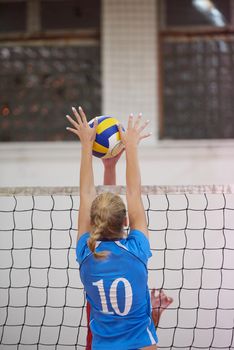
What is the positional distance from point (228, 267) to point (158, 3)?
128 inches

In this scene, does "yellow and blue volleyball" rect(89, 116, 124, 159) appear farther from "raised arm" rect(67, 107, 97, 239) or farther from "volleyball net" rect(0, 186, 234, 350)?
"volleyball net" rect(0, 186, 234, 350)

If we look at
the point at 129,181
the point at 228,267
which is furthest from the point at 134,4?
the point at 129,181

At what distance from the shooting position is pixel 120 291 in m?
1.87

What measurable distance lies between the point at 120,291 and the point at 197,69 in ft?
13.8

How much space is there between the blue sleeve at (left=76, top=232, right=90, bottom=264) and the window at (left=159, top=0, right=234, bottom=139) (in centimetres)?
369

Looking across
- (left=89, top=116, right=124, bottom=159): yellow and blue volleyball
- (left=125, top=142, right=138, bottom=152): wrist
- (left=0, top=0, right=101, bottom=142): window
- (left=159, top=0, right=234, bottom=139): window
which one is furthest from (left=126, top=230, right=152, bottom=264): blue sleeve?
(left=0, top=0, right=101, bottom=142): window

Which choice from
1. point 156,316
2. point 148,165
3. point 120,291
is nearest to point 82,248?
point 120,291

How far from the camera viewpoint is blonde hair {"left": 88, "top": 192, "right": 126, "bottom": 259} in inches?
71.9

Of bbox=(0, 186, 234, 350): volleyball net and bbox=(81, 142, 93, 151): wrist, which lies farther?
bbox=(0, 186, 234, 350): volleyball net

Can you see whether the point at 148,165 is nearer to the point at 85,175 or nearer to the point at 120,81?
the point at 120,81

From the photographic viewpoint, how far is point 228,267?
149 inches

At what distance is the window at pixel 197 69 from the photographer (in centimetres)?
558

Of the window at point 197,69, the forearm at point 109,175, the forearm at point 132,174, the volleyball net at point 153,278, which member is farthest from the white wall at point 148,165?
the forearm at point 132,174

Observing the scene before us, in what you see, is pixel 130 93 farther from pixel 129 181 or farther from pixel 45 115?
pixel 129 181
